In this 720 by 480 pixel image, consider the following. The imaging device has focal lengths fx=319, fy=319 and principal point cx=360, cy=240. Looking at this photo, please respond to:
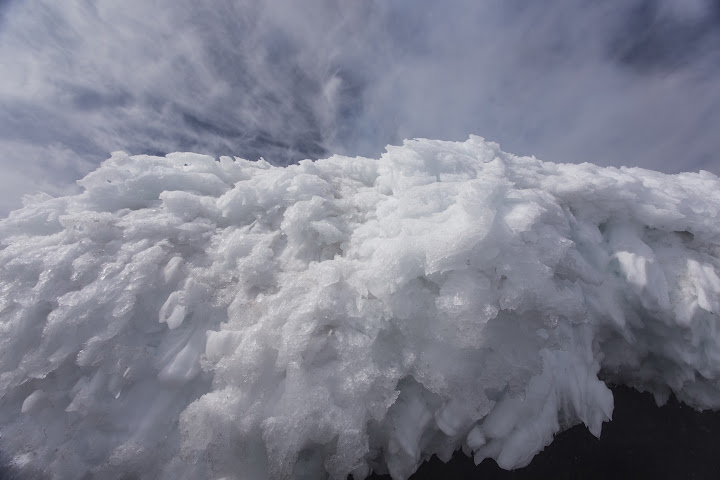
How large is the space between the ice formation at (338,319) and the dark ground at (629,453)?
0.28m

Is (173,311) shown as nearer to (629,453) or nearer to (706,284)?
(629,453)

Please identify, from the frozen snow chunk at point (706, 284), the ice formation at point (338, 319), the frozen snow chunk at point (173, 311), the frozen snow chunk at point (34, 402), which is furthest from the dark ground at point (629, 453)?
the frozen snow chunk at point (34, 402)

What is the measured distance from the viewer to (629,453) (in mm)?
3574

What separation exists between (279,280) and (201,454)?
1555 millimetres

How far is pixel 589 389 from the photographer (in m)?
3.56

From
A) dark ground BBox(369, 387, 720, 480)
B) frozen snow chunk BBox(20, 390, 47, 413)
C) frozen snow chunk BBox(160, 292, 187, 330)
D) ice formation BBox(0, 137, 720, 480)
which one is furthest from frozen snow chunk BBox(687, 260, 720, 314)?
frozen snow chunk BBox(20, 390, 47, 413)

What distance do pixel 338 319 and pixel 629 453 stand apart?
373 cm

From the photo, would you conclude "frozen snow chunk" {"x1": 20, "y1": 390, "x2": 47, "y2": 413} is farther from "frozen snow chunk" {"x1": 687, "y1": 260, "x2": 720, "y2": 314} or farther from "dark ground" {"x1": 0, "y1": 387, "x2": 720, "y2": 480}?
"frozen snow chunk" {"x1": 687, "y1": 260, "x2": 720, "y2": 314}

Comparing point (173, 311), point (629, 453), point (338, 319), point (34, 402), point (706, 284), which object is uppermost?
point (706, 284)

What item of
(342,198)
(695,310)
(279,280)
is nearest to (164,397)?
(279,280)

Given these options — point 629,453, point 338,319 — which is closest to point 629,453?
point 629,453

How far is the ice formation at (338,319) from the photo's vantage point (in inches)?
98.0

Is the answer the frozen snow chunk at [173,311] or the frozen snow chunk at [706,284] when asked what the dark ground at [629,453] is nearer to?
the frozen snow chunk at [706,284]

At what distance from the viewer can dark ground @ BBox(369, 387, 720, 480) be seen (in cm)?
322
